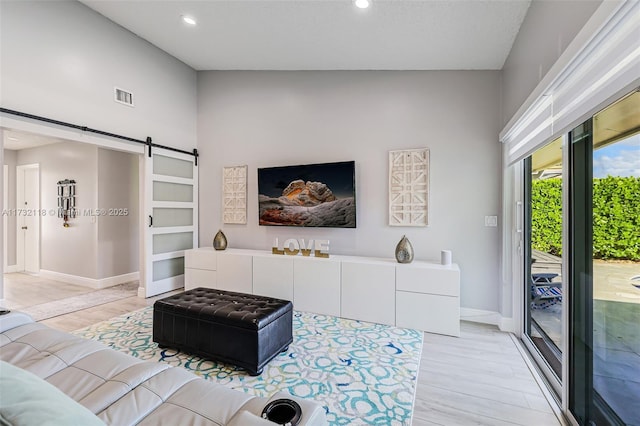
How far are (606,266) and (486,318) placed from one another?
211 cm

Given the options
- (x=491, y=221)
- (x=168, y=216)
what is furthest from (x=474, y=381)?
(x=168, y=216)

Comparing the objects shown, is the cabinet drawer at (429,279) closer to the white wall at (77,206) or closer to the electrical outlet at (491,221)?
the electrical outlet at (491,221)

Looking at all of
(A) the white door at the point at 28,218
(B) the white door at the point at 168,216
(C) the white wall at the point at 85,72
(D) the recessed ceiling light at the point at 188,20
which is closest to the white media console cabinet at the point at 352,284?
(B) the white door at the point at 168,216

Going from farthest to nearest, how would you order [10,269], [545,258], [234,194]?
[10,269]
[234,194]
[545,258]

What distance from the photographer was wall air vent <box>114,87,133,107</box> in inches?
148

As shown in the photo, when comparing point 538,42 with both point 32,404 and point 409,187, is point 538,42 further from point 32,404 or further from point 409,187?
point 32,404

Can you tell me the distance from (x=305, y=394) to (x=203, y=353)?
93 centimetres

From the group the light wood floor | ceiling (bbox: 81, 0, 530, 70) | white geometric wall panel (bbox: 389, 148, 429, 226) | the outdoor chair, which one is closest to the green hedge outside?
the outdoor chair

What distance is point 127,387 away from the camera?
127 cm

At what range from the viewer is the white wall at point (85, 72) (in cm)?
289

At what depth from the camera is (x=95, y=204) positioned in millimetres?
4859

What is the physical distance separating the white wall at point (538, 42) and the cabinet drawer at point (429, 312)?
195cm

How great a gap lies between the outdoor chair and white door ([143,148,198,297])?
453cm

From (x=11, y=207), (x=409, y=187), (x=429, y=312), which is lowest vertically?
(x=429, y=312)
